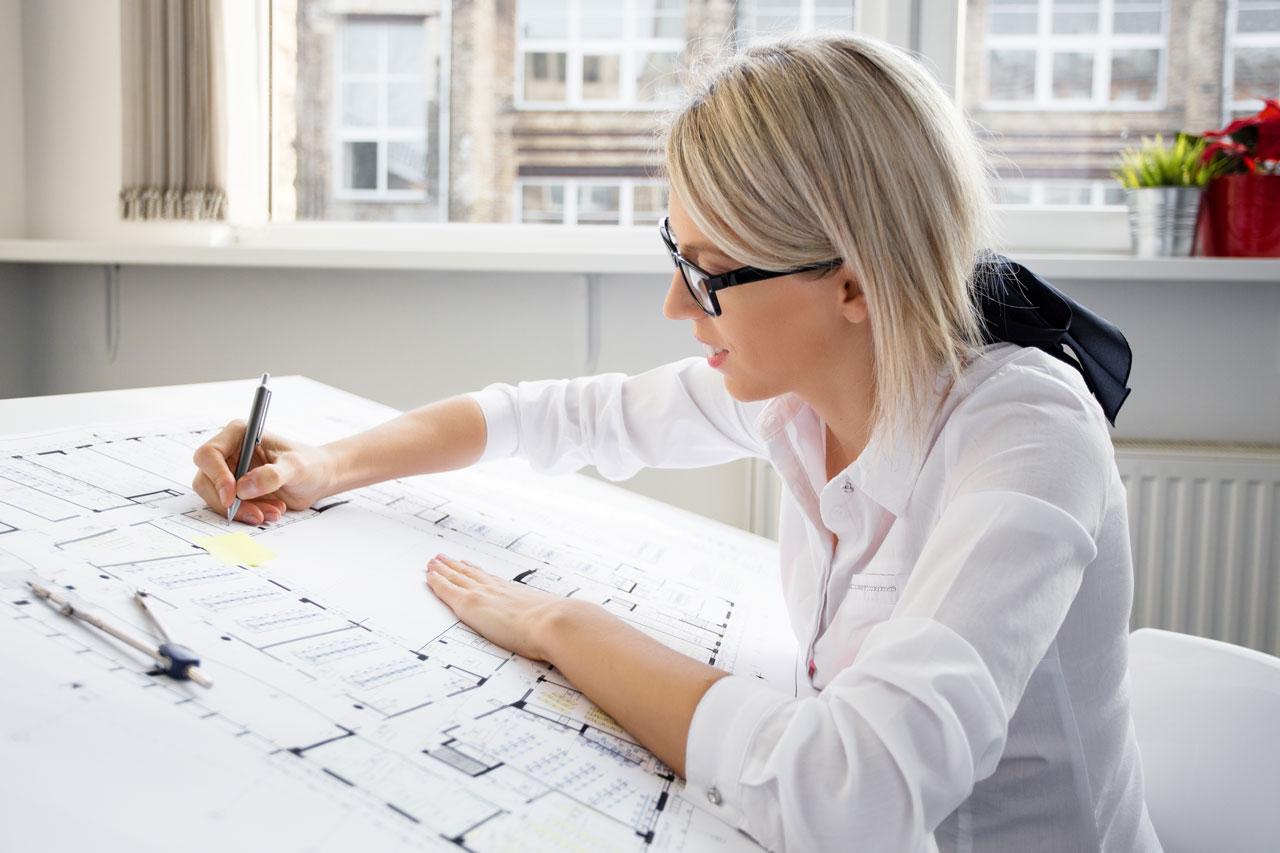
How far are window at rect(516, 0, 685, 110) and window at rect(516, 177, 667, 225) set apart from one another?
0.56 feet

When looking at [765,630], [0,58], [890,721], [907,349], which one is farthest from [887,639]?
[0,58]

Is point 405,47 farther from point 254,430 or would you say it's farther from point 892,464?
point 892,464

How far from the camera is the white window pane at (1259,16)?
2.13 m

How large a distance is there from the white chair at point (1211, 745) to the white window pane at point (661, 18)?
174 cm

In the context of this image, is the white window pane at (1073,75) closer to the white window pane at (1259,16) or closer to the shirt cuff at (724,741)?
the white window pane at (1259,16)

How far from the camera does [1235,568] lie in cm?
186

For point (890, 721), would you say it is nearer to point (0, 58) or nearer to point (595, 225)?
point (595, 225)

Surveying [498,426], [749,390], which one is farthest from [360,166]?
[749,390]

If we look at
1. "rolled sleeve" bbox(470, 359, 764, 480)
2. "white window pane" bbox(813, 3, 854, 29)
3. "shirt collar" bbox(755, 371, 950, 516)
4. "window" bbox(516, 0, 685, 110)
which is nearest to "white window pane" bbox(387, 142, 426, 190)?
"window" bbox(516, 0, 685, 110)

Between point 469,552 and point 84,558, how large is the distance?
37 centimetres

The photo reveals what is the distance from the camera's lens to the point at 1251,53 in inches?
84.3

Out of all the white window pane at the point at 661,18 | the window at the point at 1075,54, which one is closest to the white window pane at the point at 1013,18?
the window at the point at 1075,54

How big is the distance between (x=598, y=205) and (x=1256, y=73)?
1.45 m

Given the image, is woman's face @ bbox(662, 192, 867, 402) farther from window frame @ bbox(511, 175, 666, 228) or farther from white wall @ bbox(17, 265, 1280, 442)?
window frame @ bbox(511, 175, 666, 228)
